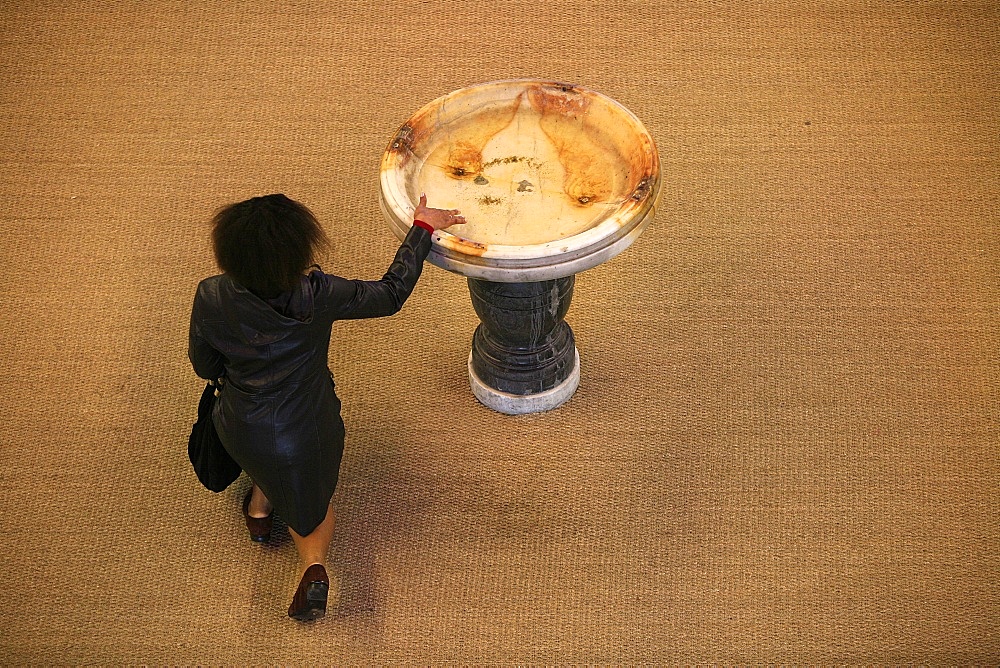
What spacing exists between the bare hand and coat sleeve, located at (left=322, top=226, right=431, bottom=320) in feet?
0.13

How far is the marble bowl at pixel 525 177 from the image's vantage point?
98.9 inches

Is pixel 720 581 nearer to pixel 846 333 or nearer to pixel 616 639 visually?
pixel 616 639

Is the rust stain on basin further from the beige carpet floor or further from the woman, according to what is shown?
the beige carpet floor

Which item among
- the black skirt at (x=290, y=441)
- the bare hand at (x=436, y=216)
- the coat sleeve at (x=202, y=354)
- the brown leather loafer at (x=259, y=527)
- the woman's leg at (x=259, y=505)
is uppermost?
the bare hand at (x=436, y=216)

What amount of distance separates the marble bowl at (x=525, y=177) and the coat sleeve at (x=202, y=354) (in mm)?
517

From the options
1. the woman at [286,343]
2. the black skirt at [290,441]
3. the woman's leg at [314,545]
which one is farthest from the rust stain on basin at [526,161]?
the woman's leg at [314,545]

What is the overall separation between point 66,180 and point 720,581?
101 inches

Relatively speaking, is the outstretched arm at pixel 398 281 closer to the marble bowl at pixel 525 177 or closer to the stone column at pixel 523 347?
the marble bowl at pixel 525 177

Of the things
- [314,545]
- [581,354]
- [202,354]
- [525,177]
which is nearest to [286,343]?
[202,354]

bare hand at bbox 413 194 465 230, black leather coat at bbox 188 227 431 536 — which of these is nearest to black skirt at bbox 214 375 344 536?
black leather coat at bbox 188 227 431 536

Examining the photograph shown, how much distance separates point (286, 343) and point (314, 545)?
62 cm

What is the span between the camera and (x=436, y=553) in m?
2.82

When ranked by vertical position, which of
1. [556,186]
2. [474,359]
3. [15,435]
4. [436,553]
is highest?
[556,186]

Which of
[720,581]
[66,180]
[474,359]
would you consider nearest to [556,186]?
[474,359]
